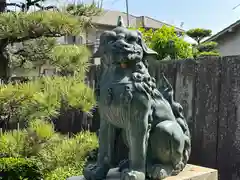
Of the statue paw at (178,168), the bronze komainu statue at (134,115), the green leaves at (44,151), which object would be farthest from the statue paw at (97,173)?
the green leaves at (44,151)

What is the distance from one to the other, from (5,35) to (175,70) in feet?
4.76

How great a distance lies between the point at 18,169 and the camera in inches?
111

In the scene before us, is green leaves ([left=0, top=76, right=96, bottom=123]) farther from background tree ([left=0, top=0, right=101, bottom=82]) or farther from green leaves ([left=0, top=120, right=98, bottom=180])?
background tree ([left=0, top=0, right=101, bottom=82])

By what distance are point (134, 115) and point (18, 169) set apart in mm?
1807

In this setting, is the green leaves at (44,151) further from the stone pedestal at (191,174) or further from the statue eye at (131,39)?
the statue eye at (131,39)

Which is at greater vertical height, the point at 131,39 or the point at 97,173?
the point at 131,39

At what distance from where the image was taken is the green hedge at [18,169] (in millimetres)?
2770

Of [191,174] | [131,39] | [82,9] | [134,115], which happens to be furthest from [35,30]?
[191,174]

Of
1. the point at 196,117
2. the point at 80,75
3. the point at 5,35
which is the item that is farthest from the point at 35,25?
the point at 196,117

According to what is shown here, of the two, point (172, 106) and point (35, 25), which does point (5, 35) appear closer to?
point (35, 25)

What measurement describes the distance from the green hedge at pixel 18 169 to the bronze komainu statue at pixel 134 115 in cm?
141

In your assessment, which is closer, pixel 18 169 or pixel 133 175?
pixel 133 175

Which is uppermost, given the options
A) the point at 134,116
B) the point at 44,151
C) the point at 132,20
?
the point at 132,20

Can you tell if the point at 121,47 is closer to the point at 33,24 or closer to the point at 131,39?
the point at 131,39
